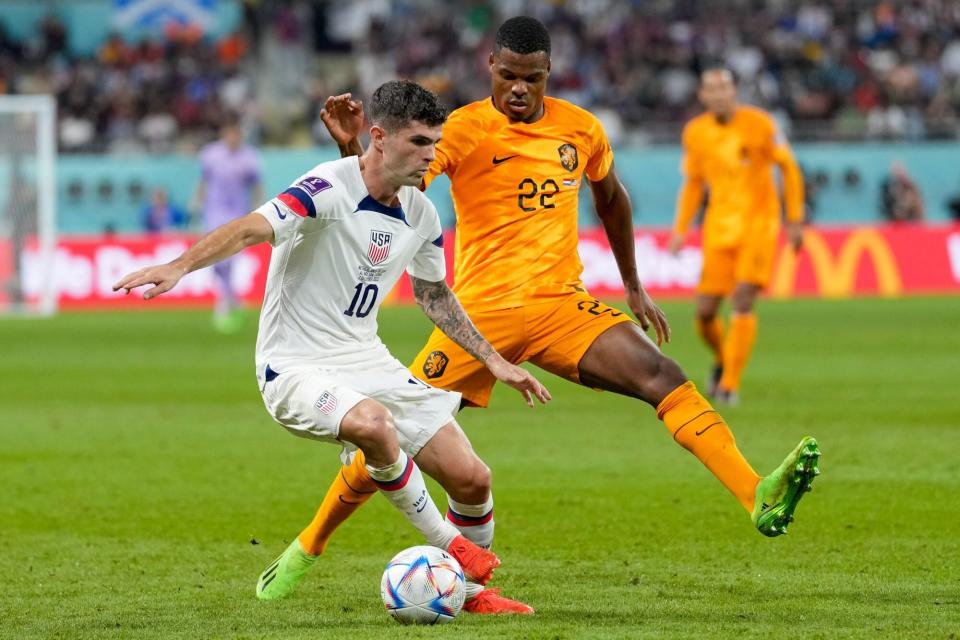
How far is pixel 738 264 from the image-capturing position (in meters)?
13.1

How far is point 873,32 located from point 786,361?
18442mm

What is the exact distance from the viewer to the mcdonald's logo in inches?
1042

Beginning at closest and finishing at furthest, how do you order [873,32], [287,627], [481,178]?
[287,627], [481,178], [873,32]

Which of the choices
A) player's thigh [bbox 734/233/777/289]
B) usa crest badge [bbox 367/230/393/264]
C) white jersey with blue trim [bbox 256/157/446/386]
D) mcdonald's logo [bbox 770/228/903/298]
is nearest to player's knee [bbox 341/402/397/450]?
white jersey with blue trim [bbox 256/157/446/386]

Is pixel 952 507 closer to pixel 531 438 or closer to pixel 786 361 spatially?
pixel 531 438

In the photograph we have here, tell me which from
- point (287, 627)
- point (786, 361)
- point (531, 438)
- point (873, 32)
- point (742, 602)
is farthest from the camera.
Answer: point (873, 32)

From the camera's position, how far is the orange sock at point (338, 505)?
6.28m

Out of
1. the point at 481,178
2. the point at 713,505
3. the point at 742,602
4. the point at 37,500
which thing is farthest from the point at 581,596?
the point at 37,500

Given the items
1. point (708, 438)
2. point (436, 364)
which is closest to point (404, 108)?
point (436, 364)

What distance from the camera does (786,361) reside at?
55.5 feet

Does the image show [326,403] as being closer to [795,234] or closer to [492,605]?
[492,605]

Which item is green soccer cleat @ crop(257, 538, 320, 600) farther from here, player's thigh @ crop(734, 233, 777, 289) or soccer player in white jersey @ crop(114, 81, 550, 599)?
player's thigh @ crop(734, 233, 777, 289)

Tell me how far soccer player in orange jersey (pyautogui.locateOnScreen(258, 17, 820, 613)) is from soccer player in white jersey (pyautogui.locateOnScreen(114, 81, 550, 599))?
49cm

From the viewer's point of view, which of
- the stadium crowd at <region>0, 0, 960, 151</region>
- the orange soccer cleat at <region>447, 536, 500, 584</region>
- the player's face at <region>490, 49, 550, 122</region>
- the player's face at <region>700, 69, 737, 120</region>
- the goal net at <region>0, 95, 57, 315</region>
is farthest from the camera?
the stadium crowd at <region>0, 0, 960, 151</region>
